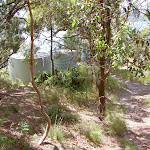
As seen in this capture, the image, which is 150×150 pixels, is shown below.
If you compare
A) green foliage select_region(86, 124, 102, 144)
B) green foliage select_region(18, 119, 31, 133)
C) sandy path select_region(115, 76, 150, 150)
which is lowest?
sandy path select_region(115, 76, 150, 150)

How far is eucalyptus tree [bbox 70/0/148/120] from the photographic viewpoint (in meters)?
3.07

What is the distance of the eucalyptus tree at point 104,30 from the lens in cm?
307

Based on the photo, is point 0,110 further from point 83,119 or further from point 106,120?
point 106,120

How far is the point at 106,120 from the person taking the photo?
507 cm

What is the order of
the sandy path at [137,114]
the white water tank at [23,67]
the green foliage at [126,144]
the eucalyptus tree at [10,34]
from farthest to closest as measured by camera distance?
the white water tank at [23,67], the eucalyptus tree at [10,34], the sandy path at [137,114], the green foliage at [126,144]

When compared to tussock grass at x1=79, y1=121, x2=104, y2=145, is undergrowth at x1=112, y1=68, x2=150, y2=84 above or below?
above

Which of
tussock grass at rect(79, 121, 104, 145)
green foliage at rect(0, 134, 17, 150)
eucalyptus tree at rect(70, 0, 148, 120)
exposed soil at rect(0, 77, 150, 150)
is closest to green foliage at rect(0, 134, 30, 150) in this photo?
green foliage at rect(0, 134, 17, 150)

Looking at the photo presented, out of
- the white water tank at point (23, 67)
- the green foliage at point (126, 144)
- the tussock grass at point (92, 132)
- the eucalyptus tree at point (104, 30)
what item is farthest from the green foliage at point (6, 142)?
the white water tank at point (23, 67)

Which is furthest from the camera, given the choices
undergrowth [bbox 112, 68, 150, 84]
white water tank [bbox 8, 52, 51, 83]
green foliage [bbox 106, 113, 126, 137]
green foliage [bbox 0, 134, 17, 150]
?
white water tank [bbox 8, 52, 51, 83]

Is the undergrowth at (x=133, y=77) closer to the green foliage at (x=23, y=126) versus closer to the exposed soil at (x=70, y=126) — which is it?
the exposed soil at (x=70, y=126)

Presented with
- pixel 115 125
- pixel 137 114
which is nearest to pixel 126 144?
pixel 115 125

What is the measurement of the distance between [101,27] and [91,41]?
45 centimetres

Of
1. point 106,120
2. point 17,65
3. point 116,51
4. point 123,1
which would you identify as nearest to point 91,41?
point 123,1

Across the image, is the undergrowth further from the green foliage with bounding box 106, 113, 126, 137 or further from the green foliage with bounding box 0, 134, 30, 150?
A: the green foliage with bounding box 0, 134, 30, 150
